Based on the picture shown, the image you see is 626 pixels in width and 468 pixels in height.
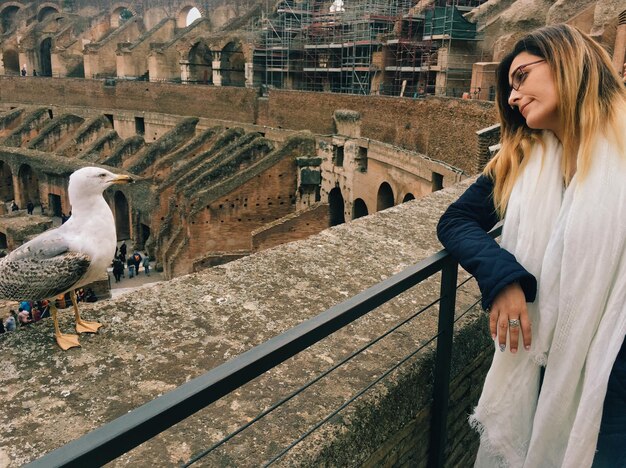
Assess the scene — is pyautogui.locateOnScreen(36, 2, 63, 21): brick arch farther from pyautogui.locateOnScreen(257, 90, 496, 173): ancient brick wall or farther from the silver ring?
the silver ring

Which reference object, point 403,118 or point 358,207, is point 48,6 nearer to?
point 358,207

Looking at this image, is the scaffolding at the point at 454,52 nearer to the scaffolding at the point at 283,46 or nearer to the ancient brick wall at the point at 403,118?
the ancient brick wall at the point at 403,118

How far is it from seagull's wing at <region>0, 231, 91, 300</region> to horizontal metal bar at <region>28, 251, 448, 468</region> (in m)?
1.33

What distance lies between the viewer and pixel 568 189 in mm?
1562

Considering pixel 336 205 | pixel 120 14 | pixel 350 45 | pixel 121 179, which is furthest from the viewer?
pixel 120 14

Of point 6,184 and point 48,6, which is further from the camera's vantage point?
point 48,6

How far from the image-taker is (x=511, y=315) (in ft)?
5.04

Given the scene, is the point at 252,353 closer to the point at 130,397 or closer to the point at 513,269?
the point at 513,269

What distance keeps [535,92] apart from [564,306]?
0.59m

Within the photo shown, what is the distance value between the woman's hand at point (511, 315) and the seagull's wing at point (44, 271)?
1550 millimetres

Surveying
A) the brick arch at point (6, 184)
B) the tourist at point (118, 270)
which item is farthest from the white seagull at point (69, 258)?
the brick arch at point (6, 184)

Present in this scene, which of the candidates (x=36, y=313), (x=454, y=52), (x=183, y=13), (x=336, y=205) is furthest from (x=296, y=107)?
(x=183, y=13)

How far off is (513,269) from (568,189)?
27 cm

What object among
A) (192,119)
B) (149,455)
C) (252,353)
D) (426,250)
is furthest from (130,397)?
(192,119)
